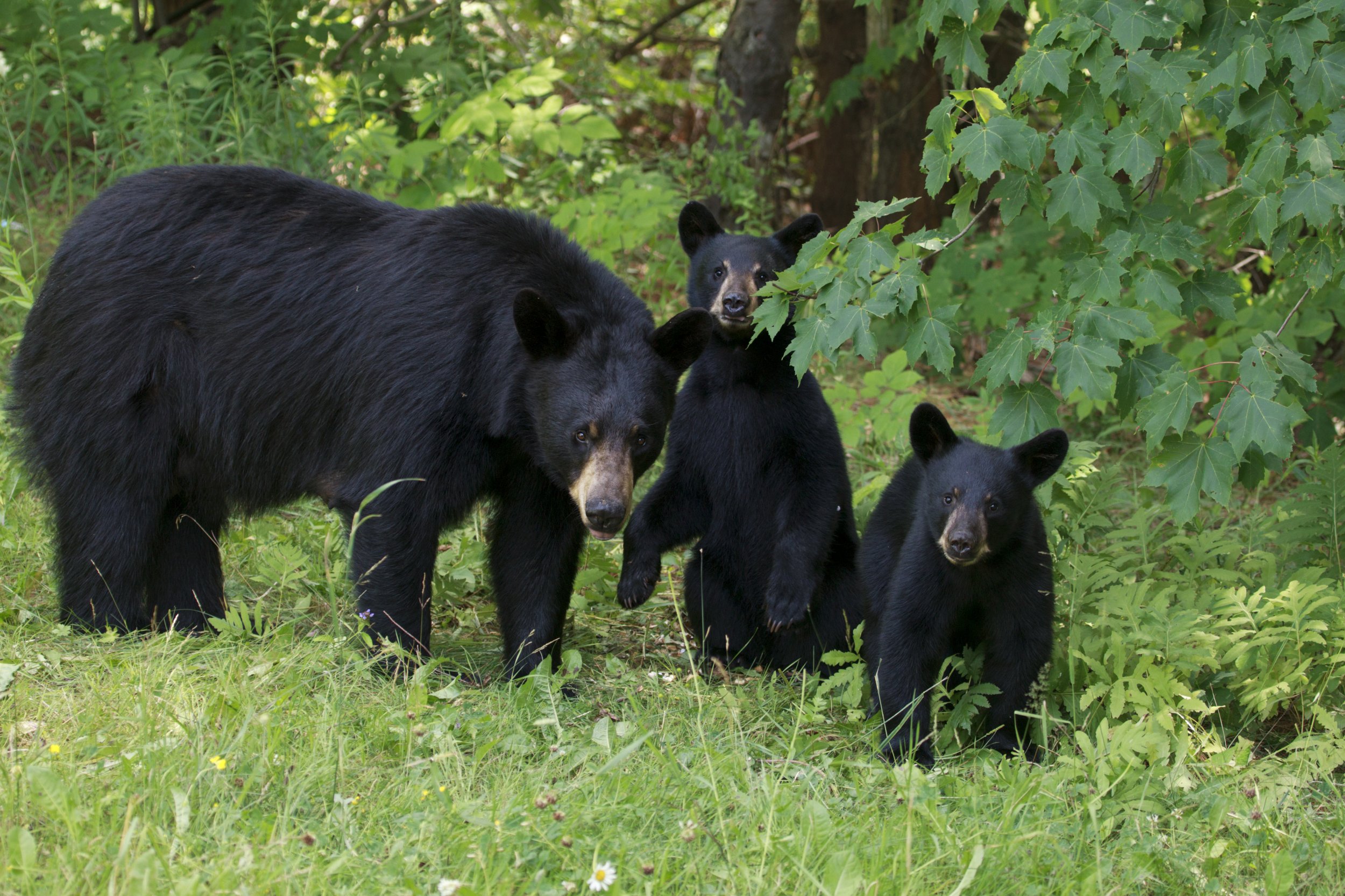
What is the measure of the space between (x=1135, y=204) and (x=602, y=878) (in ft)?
9.24

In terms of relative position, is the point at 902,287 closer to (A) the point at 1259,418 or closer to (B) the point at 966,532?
(B) the point at 966,532

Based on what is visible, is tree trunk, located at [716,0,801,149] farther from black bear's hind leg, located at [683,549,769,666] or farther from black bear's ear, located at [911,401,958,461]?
black bear's ear, located at [911,401,958,461]

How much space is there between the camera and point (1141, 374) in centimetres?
394

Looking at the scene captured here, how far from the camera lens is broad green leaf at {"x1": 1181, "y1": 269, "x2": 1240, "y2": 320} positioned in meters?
3.95

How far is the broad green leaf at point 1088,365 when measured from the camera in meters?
3.62

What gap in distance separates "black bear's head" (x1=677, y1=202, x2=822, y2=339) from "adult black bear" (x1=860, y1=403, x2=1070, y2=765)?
2.94 ft

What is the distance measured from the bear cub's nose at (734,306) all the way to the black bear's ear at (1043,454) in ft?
3.69

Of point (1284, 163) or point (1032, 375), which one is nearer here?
point (1284, 163)

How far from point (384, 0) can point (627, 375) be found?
20.4ft

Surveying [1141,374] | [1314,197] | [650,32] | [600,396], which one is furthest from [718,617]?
[650,32]

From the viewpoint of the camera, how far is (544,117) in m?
7.33

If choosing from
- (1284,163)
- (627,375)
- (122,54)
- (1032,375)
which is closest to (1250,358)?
(1284,163)

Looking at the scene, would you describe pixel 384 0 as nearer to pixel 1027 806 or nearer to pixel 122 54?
pixel 122 54

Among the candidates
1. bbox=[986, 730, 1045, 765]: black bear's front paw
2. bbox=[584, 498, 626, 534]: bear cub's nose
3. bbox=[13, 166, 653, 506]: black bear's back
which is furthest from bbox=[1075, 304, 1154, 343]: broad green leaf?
bbox=[584, 498, 626, 534]: bear cub's nose
